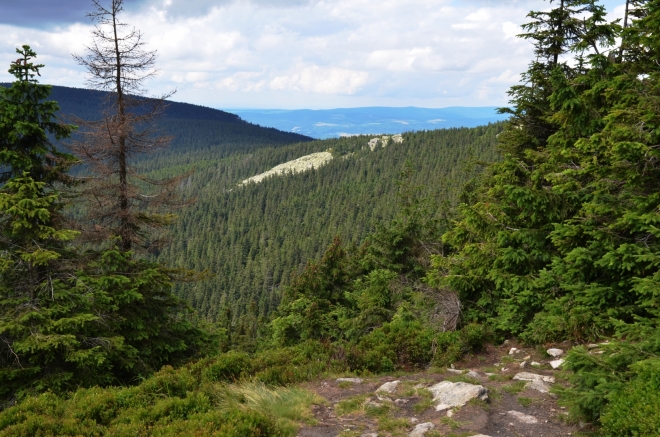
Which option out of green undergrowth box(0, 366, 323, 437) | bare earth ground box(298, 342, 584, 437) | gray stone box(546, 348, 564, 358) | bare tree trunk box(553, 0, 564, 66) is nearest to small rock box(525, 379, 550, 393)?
bare earth ground box(298, 342, 584, 437)

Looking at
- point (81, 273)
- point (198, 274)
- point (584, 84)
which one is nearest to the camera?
point (584, 84)

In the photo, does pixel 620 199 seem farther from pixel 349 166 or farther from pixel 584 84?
pixel 349 166

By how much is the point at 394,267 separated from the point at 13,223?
1635cm

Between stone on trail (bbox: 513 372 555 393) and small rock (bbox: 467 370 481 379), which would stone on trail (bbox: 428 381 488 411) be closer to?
small rock (bbox: 467 370 481 379)

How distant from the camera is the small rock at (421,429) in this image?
18.7 feet

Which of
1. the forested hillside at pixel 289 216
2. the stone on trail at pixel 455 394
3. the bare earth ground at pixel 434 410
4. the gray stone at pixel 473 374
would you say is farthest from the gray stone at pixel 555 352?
the forested hillside at pixel 289 216

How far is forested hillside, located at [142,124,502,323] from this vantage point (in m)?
119

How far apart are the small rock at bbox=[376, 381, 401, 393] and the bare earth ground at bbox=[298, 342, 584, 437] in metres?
0.10

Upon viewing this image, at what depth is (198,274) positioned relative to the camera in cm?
1502

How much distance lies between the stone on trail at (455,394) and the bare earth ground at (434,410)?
12cm

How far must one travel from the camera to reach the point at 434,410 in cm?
659

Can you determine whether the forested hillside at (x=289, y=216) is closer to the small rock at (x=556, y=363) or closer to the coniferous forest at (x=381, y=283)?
the coniferous forest at (x=381, y=283)

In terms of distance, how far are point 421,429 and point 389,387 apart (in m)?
1.95

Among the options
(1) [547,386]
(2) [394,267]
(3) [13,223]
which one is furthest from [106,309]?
(2) [394,267]
